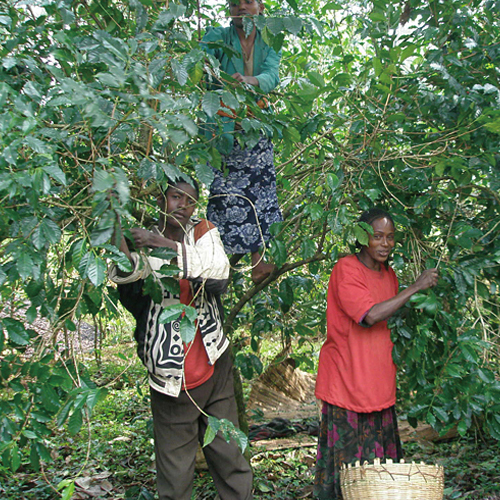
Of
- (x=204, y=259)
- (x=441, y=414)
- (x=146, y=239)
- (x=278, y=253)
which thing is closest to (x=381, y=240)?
(x=278, y=253)

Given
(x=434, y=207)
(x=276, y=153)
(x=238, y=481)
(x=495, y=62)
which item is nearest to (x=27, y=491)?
(x=238, y=481)

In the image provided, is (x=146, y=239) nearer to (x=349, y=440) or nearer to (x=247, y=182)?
(x=247, y=182)

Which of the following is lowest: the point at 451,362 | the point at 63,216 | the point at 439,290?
the point at 451,362

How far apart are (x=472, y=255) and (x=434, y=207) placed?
294mm

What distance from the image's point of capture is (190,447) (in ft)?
8.89

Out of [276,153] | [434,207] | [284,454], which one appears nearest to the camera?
[434,207]

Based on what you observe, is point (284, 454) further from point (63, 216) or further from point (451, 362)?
point (63, 216)

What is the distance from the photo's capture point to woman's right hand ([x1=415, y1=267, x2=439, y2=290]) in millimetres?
2707

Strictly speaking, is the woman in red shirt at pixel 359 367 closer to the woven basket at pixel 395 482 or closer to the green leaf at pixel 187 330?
the woven basket at pixel 395 482

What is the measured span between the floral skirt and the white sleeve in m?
1.06

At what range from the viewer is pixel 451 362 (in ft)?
8.52

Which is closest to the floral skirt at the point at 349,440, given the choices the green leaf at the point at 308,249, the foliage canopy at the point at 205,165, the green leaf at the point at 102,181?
the foliage canopy at the point at 205,165

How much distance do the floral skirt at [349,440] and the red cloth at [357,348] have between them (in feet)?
0.25

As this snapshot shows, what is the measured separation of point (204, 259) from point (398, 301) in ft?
3.22
